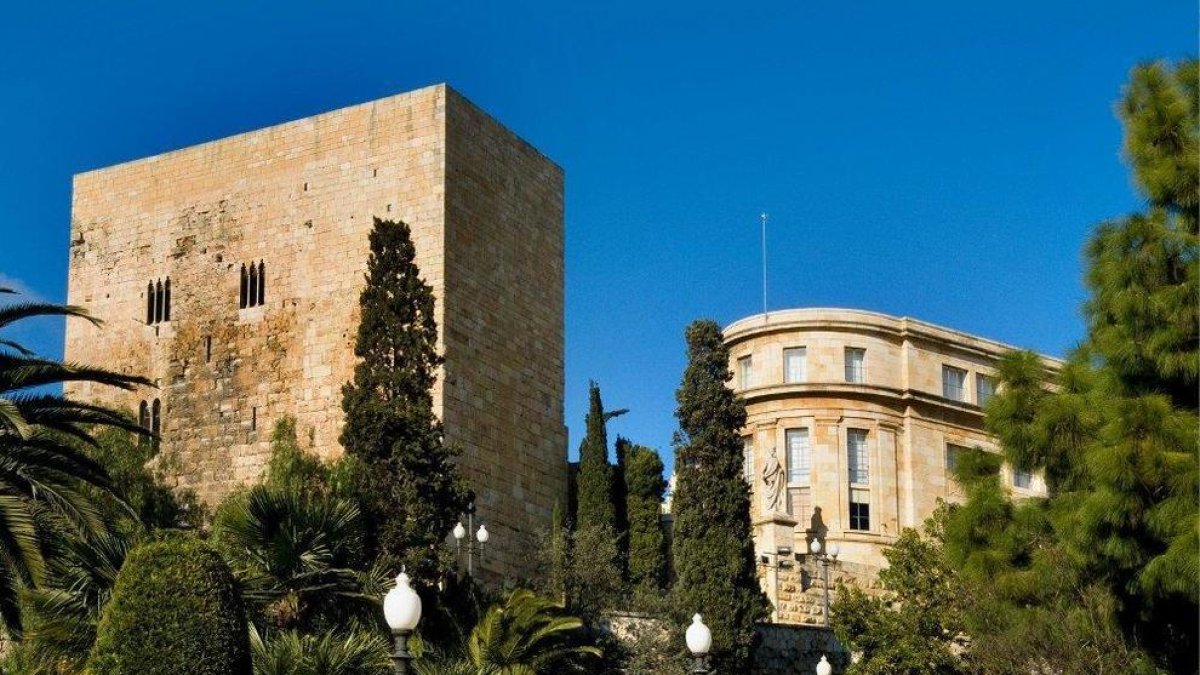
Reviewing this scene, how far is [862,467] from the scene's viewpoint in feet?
118

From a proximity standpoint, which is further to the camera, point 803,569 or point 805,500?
point 805,500

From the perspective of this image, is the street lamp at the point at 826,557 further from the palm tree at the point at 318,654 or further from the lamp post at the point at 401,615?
the lamp post at the point at 401,615

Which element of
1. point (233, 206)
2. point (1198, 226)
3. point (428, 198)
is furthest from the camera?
point (233, 206)

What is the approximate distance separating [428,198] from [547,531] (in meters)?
5.96

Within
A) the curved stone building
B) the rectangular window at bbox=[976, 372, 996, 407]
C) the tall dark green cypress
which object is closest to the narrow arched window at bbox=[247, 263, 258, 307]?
the tall dark green cypress

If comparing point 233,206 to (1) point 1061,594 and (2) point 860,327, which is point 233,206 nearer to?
(2) point 860,327

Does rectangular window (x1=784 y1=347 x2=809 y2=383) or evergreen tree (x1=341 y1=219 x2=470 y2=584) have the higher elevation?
rectangular window (x1=784 y1=347 x2=809 y2=383)

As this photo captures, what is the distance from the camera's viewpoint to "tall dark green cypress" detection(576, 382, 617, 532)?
31062 millimetres

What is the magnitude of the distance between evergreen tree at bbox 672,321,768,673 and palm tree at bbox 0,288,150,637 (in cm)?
986

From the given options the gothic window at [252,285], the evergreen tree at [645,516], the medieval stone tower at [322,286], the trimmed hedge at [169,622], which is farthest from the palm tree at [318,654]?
the gothic window at [252,285]

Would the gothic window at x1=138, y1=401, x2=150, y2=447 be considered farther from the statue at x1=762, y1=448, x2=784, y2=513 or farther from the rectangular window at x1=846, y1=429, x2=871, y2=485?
the rectangular window at x1=846, y1=429, x2=871, y2=485

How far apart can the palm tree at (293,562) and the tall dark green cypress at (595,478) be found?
10775mm

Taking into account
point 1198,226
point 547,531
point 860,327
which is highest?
point 860,327

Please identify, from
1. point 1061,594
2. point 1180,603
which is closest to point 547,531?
point 1061,594
